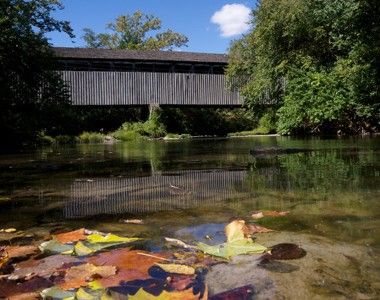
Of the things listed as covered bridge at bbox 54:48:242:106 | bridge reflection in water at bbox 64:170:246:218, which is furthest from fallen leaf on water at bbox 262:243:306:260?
covered bridge at bbox 54:48:242:106

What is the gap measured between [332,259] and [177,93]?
23317 millimetres

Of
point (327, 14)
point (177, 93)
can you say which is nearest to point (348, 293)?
point (327, 14)

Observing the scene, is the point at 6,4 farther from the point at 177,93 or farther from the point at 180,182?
the point at 180,182

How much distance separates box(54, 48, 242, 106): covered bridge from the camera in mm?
23000

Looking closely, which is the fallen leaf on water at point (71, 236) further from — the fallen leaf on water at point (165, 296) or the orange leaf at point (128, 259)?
the fallen leaf on water at point (165, 296)

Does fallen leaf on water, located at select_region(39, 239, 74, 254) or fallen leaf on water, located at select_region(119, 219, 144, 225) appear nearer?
fallen leaf on water, located at select_region(39, 239, 74, 254)

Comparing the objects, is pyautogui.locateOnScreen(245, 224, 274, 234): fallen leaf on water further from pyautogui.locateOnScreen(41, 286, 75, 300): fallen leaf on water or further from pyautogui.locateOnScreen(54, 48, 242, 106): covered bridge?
pyautogui.locateOnScreen(54, 48, 242, 106): covered bridge

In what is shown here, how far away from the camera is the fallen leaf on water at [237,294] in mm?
1448

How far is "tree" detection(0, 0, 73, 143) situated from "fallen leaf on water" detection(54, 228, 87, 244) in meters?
12.3

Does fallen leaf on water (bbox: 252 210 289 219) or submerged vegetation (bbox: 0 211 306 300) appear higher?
fallen leaf on water (bbox: 252 210 289 219)

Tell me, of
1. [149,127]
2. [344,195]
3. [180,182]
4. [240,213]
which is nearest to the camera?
[240,213]

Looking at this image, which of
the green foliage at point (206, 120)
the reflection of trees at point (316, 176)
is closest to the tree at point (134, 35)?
the green foliage at point (206, 120)

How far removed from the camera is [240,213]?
2848 millimetres

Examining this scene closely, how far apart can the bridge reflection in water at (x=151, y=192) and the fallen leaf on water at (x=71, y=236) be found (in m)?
0.60
